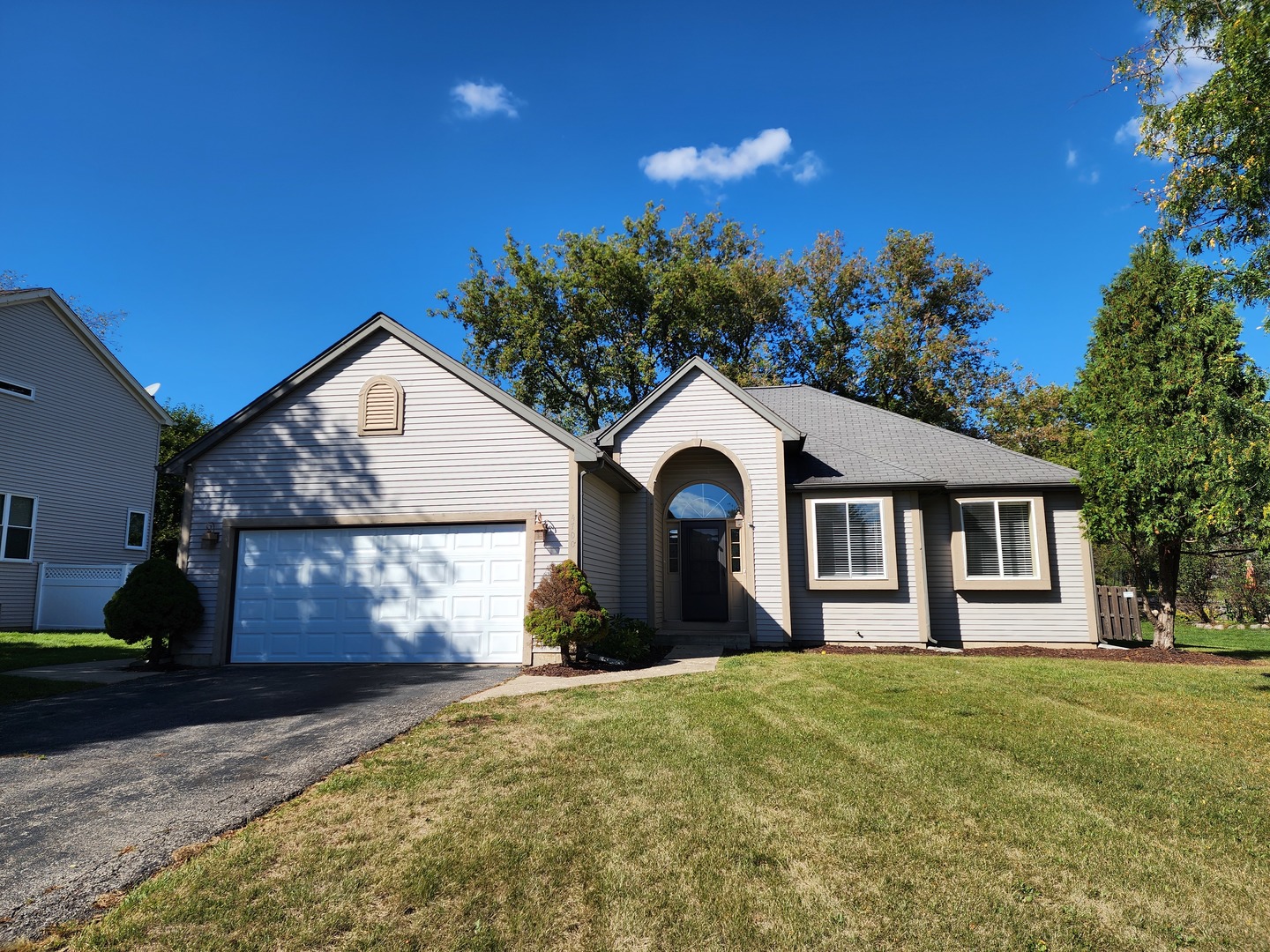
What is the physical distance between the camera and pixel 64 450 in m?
19.1

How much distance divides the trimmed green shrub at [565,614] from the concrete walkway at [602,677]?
61 cm

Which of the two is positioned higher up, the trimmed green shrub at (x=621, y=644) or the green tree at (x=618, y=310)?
the green tree at (x=618, y=310)

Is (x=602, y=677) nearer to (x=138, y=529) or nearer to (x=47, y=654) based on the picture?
(x=47, y=654)

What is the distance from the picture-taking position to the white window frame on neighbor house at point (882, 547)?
13398mm

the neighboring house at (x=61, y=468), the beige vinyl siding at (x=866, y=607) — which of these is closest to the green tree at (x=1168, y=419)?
the beige vinyl siding at (x=866, y=607)

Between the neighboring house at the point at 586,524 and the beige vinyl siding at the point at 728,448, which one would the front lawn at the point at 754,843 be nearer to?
the neighboring house at the point at 586,524

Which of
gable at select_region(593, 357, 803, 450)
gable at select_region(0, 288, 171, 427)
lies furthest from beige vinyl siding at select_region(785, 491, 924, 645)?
gable at select_region(0, 288, 171, 427)

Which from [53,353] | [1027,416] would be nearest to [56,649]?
[53,353]

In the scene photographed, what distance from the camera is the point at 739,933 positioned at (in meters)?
2.95

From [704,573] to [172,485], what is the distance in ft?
86.0

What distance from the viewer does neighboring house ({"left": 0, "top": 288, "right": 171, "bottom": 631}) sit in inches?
697

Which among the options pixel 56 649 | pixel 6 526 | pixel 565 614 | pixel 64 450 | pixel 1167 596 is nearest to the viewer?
pixel 565 614

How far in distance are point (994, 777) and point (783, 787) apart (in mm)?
1560

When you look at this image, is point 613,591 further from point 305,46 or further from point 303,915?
point 305,46
